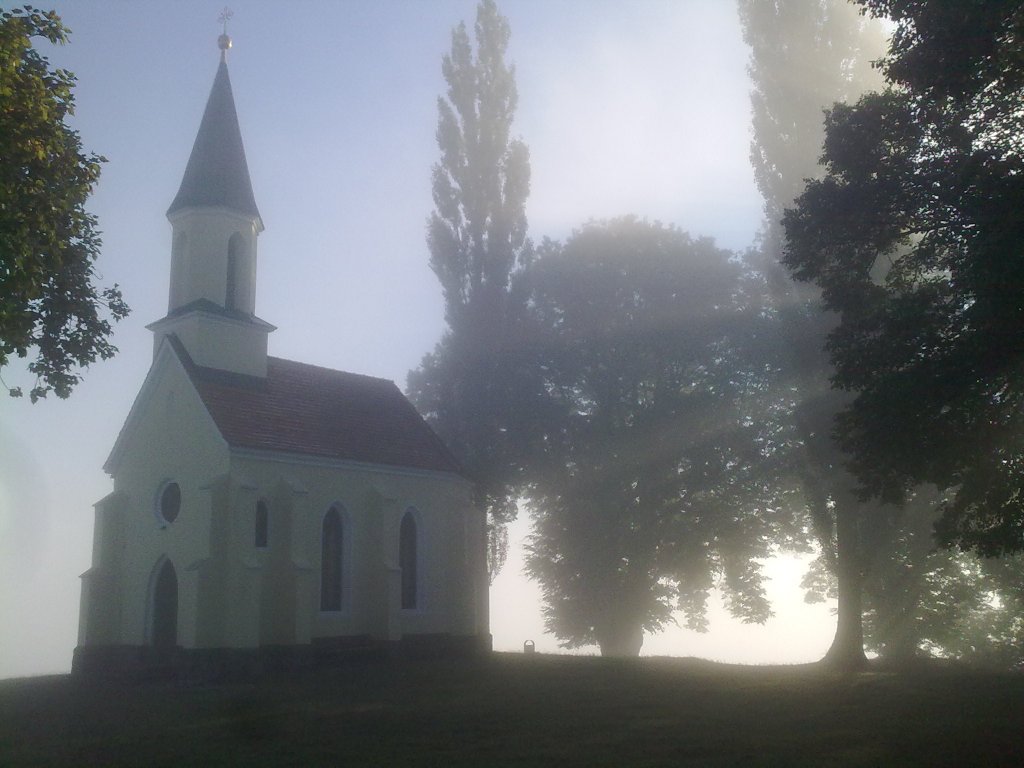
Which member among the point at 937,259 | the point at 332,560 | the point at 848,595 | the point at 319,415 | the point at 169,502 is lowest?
the point at 848,595

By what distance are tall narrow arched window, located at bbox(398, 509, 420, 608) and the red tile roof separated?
220cm

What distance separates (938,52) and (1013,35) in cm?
151

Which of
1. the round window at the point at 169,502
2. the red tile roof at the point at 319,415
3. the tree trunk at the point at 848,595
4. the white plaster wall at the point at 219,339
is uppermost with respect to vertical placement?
the white plaster wall at the point at 219,339

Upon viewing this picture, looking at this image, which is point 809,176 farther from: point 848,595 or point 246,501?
point 246,501

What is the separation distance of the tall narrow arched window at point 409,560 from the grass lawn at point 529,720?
19.9ft

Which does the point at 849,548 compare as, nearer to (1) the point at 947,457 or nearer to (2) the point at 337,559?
(1) the point at 947,457

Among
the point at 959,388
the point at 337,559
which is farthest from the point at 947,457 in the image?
the point at 337,559

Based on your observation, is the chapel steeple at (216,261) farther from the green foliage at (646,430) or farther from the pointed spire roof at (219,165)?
the green foliage at (646,430)

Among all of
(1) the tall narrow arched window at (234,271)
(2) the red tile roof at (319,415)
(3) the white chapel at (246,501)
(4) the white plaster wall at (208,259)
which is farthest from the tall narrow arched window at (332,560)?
(1) the tall narrow arched window at (234,271)

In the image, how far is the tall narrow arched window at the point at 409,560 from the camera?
1336 inches

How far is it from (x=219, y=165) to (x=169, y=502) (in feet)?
43.1

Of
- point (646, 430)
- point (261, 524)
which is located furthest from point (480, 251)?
point (261, 524)

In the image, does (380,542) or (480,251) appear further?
(480,251)

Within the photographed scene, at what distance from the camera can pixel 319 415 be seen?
111 feet
